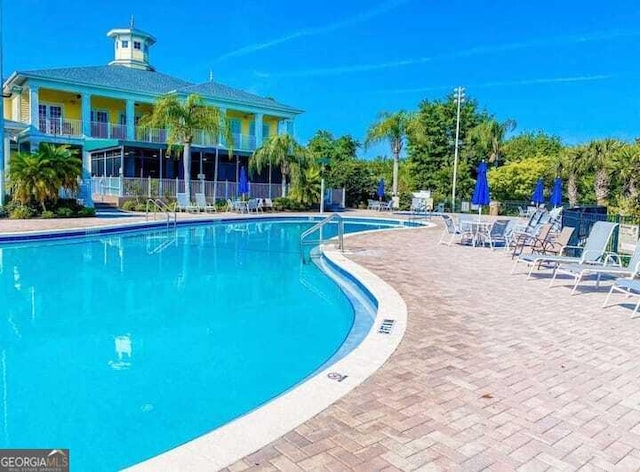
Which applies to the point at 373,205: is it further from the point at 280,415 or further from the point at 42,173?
the point at 280,415

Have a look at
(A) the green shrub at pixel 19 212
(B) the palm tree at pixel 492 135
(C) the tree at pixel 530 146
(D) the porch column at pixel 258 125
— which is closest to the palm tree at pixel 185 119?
(D) the porch column at pixel 258 125

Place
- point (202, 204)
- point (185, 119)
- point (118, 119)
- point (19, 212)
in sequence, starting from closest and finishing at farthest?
point (19, 212), point (185, 119), point (202, 204), point (118, 119)

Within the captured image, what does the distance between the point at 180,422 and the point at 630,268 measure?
6.40m

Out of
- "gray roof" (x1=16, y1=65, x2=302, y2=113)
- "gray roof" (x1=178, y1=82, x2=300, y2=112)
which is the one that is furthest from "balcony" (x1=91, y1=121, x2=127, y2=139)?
"gray roof" (x1=178, y1=82, x2=300, y2=112)

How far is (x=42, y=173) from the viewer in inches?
687

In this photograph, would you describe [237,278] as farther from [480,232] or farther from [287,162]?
[287,162]

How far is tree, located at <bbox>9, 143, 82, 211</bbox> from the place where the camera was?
17.4 m

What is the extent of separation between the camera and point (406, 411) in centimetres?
335

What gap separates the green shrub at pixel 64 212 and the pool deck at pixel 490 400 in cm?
1628

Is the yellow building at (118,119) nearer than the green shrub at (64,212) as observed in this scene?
No

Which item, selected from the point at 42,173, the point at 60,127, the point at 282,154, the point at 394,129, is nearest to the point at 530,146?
the point at 394,129

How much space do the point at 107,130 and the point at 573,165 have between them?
26.7m

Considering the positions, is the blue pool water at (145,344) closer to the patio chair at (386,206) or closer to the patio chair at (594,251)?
the patio chair at (594,251)

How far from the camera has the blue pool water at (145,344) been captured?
12.3 feet
